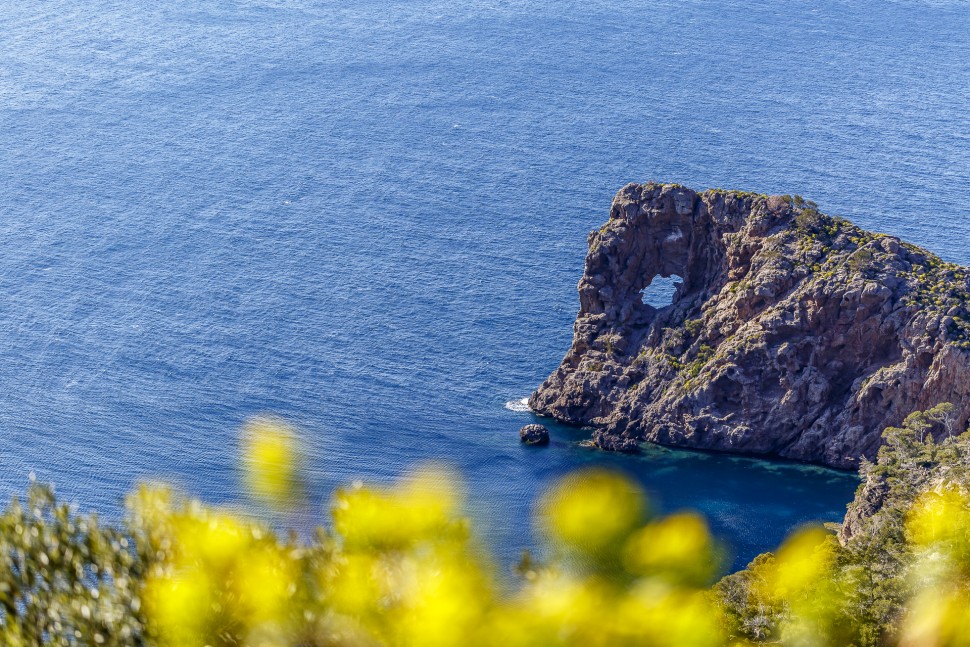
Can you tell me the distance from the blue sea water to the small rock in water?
94 cm

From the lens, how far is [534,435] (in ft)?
300

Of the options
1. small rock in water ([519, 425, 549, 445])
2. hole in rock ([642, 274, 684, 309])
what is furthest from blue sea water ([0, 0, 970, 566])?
hole in rock ([642, 274, 684, 309])

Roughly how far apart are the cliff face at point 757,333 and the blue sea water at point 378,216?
2.97m

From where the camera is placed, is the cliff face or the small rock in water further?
the small rock in water

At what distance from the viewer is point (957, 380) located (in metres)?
77.2

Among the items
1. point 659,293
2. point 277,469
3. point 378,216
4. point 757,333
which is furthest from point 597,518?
point 378,216

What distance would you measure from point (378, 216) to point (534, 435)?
2122 inches

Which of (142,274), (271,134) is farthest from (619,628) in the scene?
(271,134)

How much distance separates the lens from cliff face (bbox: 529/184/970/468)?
81.0 metres

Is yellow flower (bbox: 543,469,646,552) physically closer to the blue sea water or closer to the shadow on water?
the blue sea water

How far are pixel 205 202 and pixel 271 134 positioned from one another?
2159 cm

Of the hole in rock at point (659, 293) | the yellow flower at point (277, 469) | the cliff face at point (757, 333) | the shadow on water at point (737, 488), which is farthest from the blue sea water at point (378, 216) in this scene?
the yellow flower at point (277, 469)

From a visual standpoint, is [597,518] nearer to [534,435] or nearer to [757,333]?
[757,333]

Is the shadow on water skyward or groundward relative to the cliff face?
groundward
